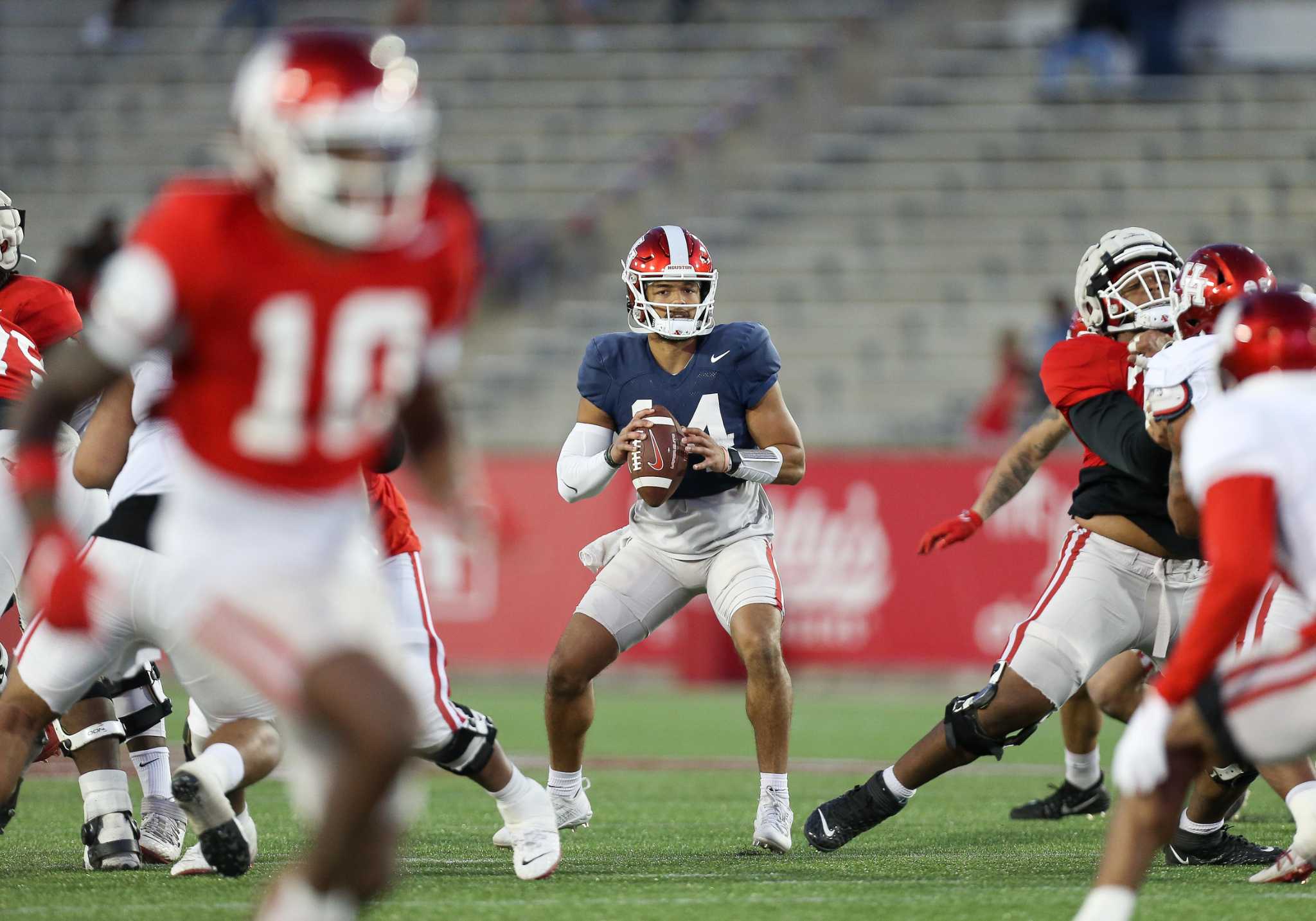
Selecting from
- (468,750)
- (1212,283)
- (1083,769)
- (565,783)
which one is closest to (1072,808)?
(1083,769)

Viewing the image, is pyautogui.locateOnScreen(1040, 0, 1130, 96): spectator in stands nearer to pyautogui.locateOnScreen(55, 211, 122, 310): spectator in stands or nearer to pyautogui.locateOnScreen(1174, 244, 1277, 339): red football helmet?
pyautogui.locateOnScreen(55, 211, 122, 310): spectator in stands

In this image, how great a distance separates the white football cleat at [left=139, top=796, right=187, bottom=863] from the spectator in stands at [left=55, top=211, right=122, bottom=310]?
269 inches

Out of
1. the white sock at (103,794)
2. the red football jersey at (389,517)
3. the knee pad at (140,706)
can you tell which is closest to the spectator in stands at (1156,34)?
the red football jersey at (389,517)

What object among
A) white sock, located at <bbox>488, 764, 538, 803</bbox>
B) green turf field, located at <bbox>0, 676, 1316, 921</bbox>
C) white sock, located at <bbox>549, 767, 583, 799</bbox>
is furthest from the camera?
white sock, located at <bbox>549, 767, 583, 799</bbox>

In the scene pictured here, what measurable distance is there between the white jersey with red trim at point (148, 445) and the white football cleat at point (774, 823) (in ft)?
6.80

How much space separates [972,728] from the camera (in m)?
5.38

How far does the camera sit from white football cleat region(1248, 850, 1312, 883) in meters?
5.00

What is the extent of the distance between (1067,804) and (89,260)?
7876mm

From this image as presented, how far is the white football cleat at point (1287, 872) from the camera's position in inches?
197

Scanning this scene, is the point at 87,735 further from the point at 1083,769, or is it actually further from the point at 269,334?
the point at 1083,769

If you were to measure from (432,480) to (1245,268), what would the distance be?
8.03 feet

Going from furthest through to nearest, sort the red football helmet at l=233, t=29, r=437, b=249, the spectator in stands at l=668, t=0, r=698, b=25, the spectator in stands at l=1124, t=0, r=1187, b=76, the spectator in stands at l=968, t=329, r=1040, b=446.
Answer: the spectator in stands at l=668, t=0, r=698, b=25, the spectator in stands at l=1124, t=0, r=1187, b=76, the spectator in stands at l=968, t=329, r=1040, b=446, the red football helmet at l=233, t=29, r=437, b=249

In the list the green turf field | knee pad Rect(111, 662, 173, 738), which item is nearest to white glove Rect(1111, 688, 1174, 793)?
the green turf field

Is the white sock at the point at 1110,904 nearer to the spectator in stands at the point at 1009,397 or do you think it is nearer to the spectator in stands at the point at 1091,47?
the spectator in stands at the point at 1009,397
